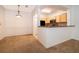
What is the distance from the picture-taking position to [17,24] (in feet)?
17.9

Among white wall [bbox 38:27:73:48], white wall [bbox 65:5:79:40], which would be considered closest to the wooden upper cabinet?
white wall [bbox 65:5:79:40]

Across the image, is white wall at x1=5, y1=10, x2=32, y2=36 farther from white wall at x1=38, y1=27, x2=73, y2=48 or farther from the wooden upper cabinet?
white wall at x1=38, y1=27, x2=73, y2=48

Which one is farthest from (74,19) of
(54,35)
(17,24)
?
(17,24)

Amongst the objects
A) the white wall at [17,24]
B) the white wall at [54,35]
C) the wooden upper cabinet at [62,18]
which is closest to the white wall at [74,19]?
the white wall at [54,35]

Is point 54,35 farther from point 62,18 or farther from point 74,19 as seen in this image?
point 62,18

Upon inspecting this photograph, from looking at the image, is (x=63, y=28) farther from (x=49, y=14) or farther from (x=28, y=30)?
(x=28, y=30)

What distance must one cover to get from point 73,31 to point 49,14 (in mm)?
1986

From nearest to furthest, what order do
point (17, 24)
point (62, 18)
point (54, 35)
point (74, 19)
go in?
point (54, 35) < point (74, 19) < point (62, 18) < point (17, 24)

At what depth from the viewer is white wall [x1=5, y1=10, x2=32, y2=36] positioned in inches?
201

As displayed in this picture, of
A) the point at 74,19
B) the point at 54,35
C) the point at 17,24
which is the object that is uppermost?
the point at 74,19
